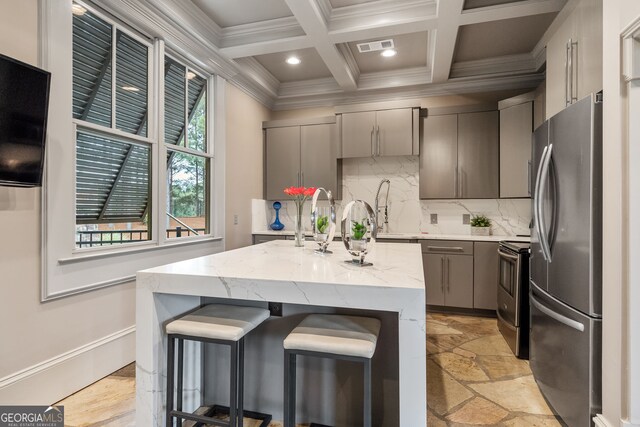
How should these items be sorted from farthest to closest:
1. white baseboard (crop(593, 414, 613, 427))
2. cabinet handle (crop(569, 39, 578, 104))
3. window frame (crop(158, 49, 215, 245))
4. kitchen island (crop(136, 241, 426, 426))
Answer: window frame (crop(158, 49, 215, 245))
cabinet handle (crop(569, 39, 578, 104))
white baseboard (crop(593, 414, 613, 427))
kitchen island (crop(136, 241, 426, 426))

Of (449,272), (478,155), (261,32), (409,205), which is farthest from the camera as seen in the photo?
(409,205)

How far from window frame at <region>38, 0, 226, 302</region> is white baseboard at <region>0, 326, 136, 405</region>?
403mm

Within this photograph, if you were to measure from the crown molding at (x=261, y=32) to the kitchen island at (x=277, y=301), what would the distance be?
2243 mm

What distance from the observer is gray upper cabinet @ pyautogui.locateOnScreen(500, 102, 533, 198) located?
3676 millimetres

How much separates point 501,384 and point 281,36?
3423mm

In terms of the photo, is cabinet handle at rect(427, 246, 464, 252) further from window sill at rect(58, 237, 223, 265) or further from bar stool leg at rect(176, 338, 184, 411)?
bar stool leg at rect(176, 338, 184, 411)

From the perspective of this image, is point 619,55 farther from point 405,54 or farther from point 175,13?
point 175,13

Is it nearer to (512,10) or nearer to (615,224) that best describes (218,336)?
(615,224)

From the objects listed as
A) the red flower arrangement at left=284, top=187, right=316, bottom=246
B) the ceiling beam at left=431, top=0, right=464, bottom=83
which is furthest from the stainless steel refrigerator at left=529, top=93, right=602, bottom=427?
the red flower arrangement at left=284, top=187, right=316, bottom=246

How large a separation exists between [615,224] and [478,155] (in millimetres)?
2624

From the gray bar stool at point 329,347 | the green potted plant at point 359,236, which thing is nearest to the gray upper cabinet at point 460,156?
the green potted plant at point 359,236

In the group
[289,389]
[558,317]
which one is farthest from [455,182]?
[289,389]

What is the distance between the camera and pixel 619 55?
1.52m

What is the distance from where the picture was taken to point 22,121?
178cm
